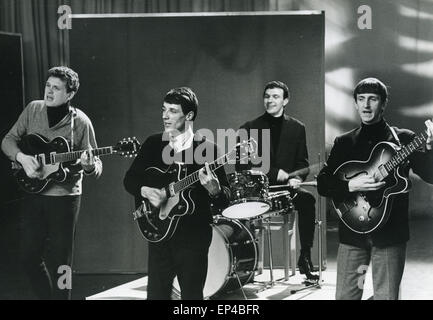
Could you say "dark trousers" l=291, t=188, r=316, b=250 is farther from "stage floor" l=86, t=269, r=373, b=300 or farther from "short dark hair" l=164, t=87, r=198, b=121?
A: "short dark hair" l=164, t=87, r=198, b=121

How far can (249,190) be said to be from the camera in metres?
3.79

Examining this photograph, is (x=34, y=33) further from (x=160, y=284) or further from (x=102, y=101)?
(x=160, y=284)

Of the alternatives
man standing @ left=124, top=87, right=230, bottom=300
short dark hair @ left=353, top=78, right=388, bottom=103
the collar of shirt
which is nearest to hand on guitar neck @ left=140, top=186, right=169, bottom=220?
man standing @ left=124, top=87, right=230, bottom=300

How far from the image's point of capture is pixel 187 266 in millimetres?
3295

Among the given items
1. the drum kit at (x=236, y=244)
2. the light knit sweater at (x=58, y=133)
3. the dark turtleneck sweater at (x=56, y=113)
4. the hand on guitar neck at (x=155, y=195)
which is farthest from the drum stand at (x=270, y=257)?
the dark turtleneck sweater at (x=56, y=113)

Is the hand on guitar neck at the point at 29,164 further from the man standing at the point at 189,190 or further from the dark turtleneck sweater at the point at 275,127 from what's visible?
the dark turtleneck sweater at the point at 275,127

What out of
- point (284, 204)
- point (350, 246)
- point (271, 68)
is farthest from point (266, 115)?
point (350, 246)

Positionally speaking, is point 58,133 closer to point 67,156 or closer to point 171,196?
point 67,156

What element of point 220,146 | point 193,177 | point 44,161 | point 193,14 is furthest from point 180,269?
point 193,14

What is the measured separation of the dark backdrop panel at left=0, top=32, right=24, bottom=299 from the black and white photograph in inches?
0.5

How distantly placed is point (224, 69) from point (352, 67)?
763mm

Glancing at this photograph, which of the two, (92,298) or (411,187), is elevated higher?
(411,187)

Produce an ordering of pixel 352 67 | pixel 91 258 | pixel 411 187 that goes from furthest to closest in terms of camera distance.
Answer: pixel 91 258 → pixel 352 67 → pixel 411 187
